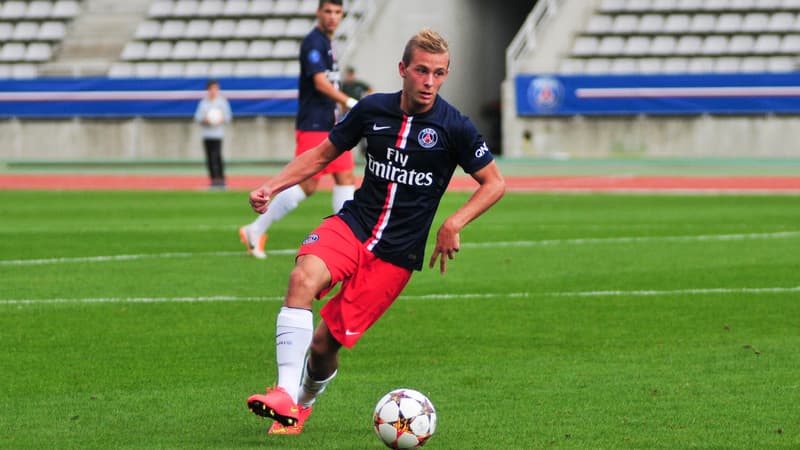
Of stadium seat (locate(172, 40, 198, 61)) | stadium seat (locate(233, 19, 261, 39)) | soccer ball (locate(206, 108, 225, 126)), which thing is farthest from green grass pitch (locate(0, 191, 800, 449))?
stadium seat (locate(233, 19, 261, 39))

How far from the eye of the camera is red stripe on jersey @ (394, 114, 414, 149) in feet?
20.6

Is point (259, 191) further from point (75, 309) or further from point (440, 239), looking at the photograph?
point (75, 309)

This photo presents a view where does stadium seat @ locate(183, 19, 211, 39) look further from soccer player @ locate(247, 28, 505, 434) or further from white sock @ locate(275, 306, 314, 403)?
white sock @ locate(275, 306, 314, 403)

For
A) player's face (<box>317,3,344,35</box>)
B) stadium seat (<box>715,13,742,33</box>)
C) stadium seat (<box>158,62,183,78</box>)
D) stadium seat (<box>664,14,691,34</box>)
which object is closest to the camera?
player's face (<box>317,3,344,35</box>)

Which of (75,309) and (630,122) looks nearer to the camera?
(75,309)

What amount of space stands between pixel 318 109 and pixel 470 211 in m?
7.25

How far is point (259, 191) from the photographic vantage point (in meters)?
6.20

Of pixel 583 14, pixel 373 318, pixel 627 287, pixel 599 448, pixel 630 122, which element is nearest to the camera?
pixel 599 448

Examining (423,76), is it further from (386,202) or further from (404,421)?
(404,421)

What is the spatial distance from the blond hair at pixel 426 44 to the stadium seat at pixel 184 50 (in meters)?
33.4

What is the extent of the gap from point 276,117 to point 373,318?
30.2 meters

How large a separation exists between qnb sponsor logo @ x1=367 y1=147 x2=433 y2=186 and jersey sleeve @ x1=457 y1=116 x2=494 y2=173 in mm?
169

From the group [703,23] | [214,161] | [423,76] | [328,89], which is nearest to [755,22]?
[703,23]

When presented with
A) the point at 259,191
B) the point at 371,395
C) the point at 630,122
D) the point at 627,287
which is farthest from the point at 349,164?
the point at 630,122
